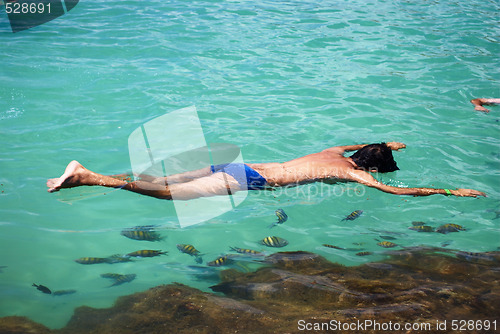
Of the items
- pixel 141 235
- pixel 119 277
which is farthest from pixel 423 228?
pixel 119 277

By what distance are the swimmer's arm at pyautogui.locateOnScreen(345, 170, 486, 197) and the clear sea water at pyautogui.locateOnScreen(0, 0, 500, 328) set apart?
1.65 ft

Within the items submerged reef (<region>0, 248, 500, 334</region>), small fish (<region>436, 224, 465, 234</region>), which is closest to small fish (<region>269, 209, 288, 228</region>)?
submerged reef (<region>0, 248, 500, 334</region>)

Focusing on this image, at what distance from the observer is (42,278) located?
4.88 metres

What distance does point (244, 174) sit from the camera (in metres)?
6.46

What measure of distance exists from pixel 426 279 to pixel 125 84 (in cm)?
797

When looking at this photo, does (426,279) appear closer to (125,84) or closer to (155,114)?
(155,114)

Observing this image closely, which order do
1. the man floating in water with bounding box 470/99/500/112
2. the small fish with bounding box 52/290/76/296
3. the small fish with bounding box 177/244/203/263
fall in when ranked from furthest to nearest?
the man floating in water with bounding box 470/99/500/112
the small fish with bounding box 177/244/203/263
the small fish with bounding box 52/290/76/296

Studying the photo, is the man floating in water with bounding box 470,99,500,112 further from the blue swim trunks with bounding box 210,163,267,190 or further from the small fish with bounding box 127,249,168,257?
the small fish with bounding box 127,249,168,257

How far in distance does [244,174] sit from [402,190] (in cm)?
230

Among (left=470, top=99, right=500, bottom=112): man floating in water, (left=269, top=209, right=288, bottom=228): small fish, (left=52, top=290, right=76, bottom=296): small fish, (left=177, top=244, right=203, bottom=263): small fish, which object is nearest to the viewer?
(left=52, top=290, right=76, bottom=296): small fish

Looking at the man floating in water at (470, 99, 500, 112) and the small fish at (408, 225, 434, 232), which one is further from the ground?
the man floating in water at (470, 99, 500, 112)

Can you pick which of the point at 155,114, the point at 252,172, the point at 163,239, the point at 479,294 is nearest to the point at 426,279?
the point at 479,294

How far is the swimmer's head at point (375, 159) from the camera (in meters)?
6.77

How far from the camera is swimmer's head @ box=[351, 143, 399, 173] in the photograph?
6770 mm
